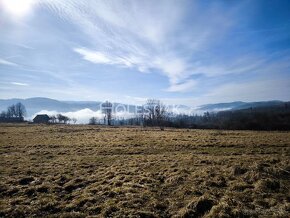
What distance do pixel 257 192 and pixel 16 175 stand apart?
13360mm

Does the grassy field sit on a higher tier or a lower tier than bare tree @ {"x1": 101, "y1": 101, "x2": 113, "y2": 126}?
lower

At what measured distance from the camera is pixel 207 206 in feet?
26.9

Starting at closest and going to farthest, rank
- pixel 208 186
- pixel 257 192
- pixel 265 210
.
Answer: pixel 265 210, pixel 257 192, pixel 208 186

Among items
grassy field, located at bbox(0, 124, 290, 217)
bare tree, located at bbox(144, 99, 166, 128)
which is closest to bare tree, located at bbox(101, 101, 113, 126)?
bare tree, located at bbox(144, 99, 166, 128)

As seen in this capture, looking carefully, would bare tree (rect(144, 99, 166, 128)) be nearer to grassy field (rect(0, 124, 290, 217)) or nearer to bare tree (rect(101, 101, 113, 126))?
bare tree (rect(101, 101, 113, 126))

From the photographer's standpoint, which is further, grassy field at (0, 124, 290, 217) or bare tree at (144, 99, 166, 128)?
bare tree at (144, 99, 166, 128)

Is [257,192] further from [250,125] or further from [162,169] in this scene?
[250,125]

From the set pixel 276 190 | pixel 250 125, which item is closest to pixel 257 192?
pixel 276 190

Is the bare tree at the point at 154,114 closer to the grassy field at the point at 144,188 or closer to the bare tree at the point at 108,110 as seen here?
the bare tree at the point at 108,110

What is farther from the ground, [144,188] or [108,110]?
[108,110]

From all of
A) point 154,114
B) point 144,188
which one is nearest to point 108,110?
point 154,114

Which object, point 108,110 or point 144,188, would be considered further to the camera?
point 108,110

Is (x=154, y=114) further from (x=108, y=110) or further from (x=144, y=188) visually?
(x=144, y=188)

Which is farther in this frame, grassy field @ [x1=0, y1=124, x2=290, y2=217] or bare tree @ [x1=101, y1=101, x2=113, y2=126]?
bare tree @ [x1=101, y1=101, x2=113, y2=126]
